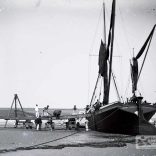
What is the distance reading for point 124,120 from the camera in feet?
79.7

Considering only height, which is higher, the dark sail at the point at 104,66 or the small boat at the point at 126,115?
the dark sail at the point at 104,66

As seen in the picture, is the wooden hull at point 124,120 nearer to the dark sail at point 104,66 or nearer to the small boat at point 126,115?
the small boat at point 126,115

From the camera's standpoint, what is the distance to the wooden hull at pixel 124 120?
2284cm

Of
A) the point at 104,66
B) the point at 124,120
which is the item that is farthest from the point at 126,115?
the point at 104,66

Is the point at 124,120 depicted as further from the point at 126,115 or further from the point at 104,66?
the point at 104,66

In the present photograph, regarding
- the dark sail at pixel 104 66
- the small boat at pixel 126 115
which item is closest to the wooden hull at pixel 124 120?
the small boat at pixel 126 115

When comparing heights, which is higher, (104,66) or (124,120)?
(104,66)

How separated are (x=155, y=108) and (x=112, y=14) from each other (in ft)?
28.2

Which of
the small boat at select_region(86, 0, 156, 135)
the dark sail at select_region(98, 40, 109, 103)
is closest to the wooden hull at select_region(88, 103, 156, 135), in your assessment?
the small boat at select_region(86, 0, 156, 135)

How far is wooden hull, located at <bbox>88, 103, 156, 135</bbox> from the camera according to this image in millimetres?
22844

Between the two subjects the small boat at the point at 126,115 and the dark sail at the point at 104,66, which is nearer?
the small boat at the point at 126,115

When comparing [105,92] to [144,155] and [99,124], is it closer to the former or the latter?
[99,124]

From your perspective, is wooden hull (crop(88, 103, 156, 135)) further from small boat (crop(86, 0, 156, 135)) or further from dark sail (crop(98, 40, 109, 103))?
dark sail (crop(98, 40, 109, 103))

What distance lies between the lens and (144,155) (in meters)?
12.3
